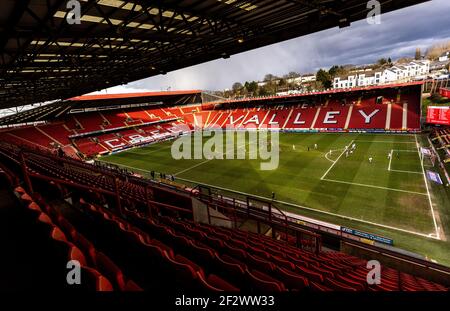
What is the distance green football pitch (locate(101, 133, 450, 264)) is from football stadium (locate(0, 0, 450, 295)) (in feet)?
0.49

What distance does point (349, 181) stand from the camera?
754 inches

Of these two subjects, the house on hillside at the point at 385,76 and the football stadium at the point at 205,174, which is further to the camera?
the house on hillside at the point at 385,76

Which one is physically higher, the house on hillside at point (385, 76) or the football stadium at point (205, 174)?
the house on hillside at point (385, 76)

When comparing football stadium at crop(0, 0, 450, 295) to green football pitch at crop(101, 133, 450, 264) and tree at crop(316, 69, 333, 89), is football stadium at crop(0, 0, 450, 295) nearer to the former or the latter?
green football pitch at crop(101, 133, 450, 264)

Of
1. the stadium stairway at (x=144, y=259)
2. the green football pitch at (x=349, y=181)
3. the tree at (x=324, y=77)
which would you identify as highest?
the tree at (x=324, y=77)

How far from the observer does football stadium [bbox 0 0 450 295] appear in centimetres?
333

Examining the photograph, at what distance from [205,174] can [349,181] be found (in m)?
12.8

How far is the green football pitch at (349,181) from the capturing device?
43.6ft

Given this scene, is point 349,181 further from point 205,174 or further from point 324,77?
point 324,77

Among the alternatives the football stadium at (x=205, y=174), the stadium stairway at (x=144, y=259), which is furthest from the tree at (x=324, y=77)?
the stadium stairway at (x=144, y=259)

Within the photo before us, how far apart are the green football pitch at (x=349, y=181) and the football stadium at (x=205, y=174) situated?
0.15 meters

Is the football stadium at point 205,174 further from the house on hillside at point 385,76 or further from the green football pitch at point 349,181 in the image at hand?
the house on hillside at point 385,76

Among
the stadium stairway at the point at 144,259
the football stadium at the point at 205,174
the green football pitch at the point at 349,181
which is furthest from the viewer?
the green football pitch at the point at 349,181

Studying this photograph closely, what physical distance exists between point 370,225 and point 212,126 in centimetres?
4340
